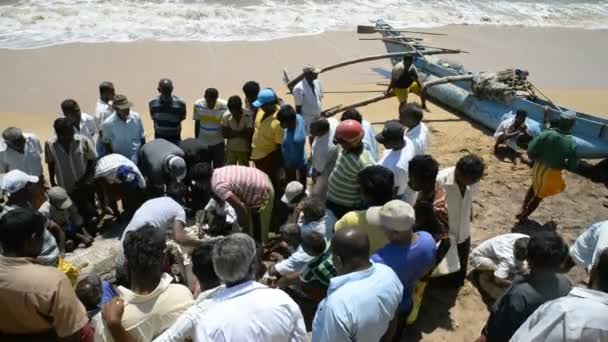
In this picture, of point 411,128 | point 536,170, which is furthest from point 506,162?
point 411,128

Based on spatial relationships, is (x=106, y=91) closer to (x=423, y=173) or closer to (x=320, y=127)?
(x=320, y=127)

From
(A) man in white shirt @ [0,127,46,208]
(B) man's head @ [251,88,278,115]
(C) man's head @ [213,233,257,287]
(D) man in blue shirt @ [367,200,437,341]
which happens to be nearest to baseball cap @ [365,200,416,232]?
(D) man in blue shirt @ [367,200,437,341]

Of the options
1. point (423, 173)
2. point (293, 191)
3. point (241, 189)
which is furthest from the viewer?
point (293, 191)

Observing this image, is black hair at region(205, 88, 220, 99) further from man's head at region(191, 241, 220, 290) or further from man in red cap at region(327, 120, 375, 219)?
man's head at region(191, 241, 220, 290)

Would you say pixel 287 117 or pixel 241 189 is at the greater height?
pixel 287 117

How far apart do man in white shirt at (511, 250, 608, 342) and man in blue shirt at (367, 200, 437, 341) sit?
0.96 meters

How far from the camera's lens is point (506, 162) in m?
7.73

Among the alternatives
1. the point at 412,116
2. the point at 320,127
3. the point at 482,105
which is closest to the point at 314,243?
the point at 320,127

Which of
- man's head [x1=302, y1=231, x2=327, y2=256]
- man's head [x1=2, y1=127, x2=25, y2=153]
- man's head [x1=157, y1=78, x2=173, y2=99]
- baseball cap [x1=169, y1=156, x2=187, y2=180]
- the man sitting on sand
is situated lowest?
the man sitting on sand

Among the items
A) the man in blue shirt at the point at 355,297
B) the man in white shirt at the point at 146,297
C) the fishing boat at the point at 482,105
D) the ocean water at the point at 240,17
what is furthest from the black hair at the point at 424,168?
the ocean water at the point at 240,17

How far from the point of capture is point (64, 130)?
513 cm

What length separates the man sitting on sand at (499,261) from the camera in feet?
13.9

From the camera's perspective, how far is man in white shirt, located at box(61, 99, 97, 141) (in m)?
5.59

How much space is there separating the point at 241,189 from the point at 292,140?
99cm
